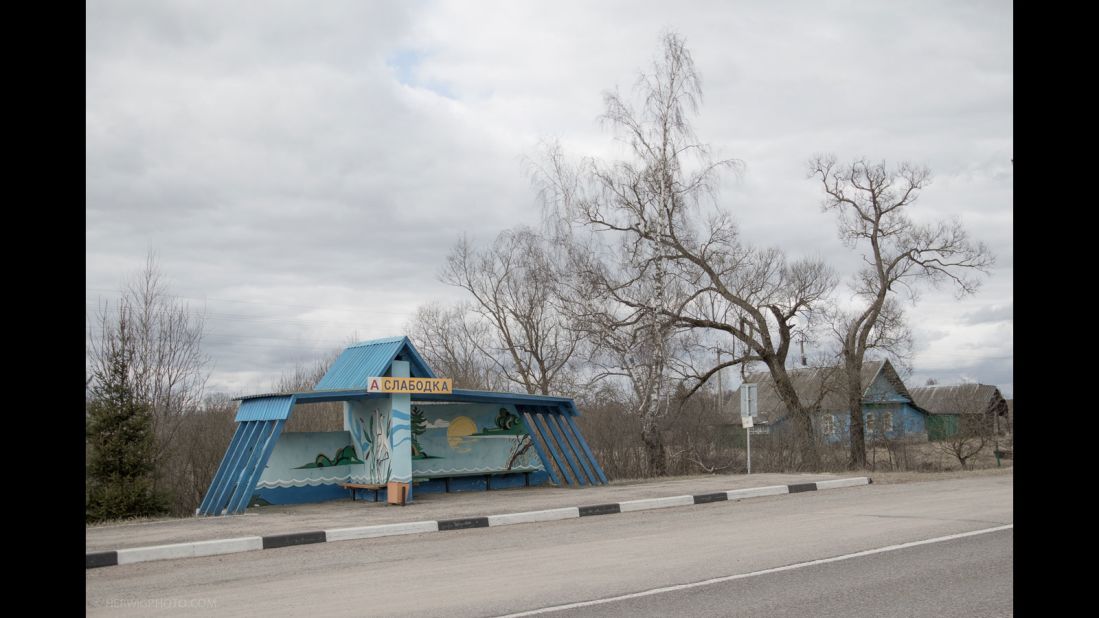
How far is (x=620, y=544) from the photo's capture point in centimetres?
1155

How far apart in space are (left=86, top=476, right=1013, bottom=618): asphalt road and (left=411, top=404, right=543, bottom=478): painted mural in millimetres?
5464

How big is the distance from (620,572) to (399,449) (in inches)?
335

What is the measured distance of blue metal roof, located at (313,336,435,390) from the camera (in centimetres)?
1722

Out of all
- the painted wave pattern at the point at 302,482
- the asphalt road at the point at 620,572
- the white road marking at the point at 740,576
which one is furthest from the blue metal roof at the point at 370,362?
Result: the white road marking at the point at 740,576

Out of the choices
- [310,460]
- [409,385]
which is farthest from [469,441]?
Result: [310,460]

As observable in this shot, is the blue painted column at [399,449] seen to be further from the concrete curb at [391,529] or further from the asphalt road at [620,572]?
the asphalt road at [620,572]

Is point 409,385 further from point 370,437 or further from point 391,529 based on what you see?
point 391,529

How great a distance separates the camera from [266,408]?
16.5m

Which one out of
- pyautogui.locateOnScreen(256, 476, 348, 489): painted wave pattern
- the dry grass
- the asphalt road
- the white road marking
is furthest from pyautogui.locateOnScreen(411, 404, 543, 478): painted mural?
the white road marking

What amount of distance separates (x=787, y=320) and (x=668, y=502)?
1412 centimetres

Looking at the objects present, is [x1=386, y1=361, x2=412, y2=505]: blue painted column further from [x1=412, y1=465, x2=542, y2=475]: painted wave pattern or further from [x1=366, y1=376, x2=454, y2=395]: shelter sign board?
[x1=412, y1=465, x2=542, y2=475]: painted wave pattern

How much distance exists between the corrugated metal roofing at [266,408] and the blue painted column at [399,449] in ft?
6.52

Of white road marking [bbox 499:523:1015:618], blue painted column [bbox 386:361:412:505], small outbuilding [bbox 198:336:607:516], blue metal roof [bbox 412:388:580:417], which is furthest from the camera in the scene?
blue metal roof [bbox 412:388:580:417]
